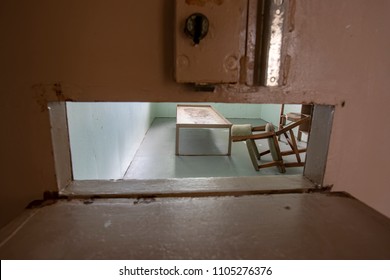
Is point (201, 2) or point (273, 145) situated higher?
point (201, 2)

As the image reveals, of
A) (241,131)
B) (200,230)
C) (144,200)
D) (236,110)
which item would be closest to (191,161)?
(241,131)

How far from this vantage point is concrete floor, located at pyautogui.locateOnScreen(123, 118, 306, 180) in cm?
241

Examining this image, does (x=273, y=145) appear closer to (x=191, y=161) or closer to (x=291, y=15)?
(x=191, y=161)

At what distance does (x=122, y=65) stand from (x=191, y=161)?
7.48ft

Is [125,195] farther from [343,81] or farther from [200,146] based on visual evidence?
[200,146]

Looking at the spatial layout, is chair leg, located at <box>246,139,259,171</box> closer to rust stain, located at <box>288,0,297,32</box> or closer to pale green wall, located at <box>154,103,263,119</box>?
rust stain, located at <box>288,0,297,32</box>

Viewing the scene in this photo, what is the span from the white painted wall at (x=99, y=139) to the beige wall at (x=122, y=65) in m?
0.37

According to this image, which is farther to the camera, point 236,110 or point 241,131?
point 236,110

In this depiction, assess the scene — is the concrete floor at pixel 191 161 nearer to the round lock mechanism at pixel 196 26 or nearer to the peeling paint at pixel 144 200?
the peeling paint at pixel 144 200

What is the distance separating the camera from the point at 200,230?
461 millimetres

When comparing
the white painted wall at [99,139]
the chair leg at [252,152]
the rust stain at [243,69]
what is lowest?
the chair leg at [252,152]

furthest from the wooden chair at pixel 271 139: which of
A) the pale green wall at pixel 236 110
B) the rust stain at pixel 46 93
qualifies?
the pale green wall at pixel 236 110

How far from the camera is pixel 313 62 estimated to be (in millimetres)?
559

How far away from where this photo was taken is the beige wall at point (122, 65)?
497 mm
